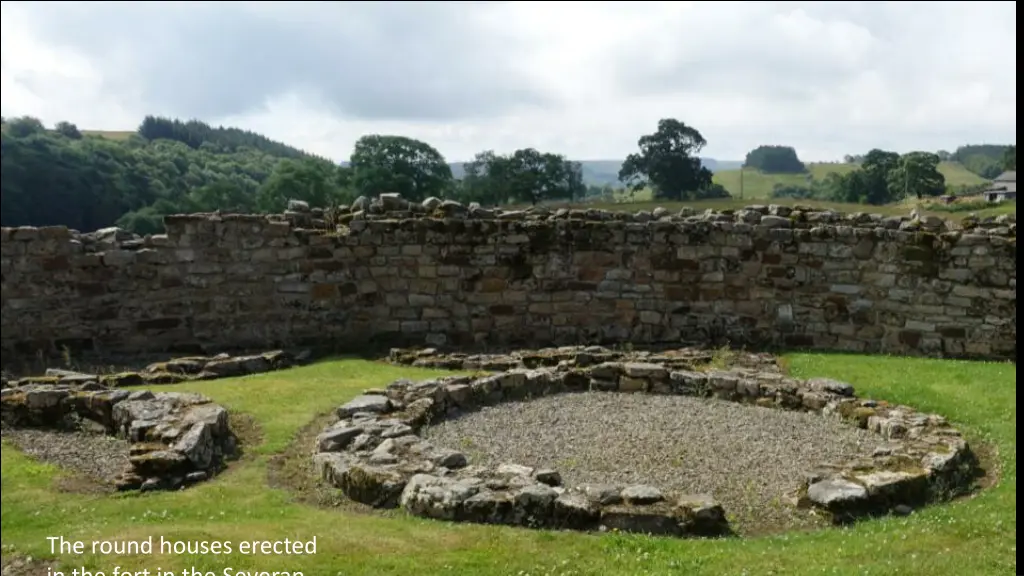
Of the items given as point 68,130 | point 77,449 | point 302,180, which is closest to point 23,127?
point 68,130

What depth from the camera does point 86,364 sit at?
16.4 m

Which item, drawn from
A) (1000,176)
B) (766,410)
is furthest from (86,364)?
(1000,176)

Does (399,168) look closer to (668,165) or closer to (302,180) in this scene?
(302,180)

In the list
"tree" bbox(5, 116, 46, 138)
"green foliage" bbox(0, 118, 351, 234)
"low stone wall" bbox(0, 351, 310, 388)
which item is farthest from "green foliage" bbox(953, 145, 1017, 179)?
"tree" bbox(5, 116, 46, 138)

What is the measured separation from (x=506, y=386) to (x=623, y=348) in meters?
4.66

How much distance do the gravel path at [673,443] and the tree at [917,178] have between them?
9.82 meters

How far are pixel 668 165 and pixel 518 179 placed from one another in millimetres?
6005

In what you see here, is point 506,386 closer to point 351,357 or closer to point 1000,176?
point 351,357

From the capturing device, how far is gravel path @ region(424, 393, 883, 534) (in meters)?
8.93

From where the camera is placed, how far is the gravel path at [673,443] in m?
8.93

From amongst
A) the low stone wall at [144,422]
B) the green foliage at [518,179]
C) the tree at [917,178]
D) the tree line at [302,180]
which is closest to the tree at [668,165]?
the tree line at [302,180]

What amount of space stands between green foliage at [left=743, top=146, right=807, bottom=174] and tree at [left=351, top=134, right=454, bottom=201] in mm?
10787

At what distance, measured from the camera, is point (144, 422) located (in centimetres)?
1046

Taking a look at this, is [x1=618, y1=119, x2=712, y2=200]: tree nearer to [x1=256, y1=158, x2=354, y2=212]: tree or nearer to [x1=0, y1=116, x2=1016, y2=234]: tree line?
[x1=0, y1=116, x2=1016, y2=234]: tree line
